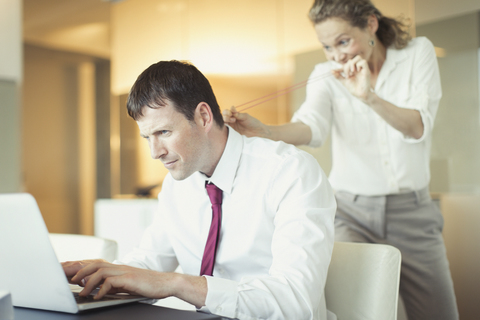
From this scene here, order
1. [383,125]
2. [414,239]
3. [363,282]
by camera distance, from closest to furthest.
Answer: [363,282] < [414,239] < [383,125]

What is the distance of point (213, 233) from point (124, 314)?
483 mm

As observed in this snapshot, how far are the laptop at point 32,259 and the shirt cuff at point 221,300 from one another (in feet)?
0.67

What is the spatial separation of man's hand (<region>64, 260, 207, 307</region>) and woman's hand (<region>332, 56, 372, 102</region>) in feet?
3.07

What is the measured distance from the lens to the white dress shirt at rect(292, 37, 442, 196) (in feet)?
5.85

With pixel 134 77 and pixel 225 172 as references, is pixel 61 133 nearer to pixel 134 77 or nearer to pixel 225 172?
pixel 134 77

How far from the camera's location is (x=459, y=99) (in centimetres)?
199

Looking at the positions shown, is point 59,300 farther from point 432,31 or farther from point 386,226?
point 432,31

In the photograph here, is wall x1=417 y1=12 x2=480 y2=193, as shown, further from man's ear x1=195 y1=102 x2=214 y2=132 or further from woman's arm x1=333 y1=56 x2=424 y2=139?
man's ear x1=195 y1=102 x2=214 y2=132

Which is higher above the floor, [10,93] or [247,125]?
[10,93]

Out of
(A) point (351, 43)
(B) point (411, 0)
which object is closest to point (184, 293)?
(A) point (351, 43)

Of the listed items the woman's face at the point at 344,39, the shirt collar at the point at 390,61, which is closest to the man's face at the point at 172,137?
the woman's face at the point at 344,39

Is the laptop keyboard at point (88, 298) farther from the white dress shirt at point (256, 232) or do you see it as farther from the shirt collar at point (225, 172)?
the shirt collar at point (225, 172)

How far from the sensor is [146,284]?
928 mm

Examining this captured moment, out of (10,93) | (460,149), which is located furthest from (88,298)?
(10,93)
